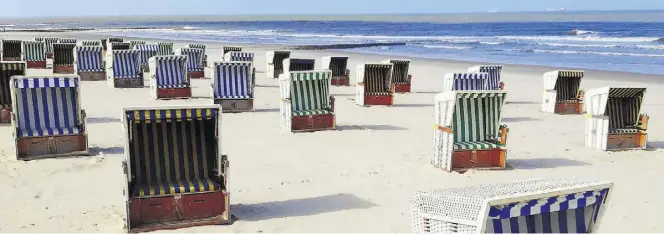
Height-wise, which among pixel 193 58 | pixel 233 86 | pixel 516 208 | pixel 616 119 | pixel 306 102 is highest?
pixel 193 58

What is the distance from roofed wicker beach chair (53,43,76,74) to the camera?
944 inches

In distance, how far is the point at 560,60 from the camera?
37219mm

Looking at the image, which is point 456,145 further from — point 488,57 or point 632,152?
point 488,57

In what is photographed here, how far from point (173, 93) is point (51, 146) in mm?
7791

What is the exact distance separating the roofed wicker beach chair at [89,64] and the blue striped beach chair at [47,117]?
12.3 meters

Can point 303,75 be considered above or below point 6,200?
above

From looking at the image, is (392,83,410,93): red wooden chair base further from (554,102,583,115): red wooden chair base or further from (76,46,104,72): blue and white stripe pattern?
(76,46,104,72): blue and white stripe pattern

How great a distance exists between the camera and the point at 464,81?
15.6 m

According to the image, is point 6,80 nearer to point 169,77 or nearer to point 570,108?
point 169,77

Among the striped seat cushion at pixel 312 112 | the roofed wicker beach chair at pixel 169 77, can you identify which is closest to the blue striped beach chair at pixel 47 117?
the striped seat cushion at pixel 312 112

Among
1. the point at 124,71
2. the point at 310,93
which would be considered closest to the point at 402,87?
the point at 310,93

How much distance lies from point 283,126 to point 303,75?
1.07 m

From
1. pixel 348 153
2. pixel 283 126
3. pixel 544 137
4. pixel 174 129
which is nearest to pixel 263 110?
pixel 283 126

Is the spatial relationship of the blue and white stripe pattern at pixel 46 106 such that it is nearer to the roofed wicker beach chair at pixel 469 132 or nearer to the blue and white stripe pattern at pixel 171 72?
the roofed wicker beach chair at pixel 469 132
